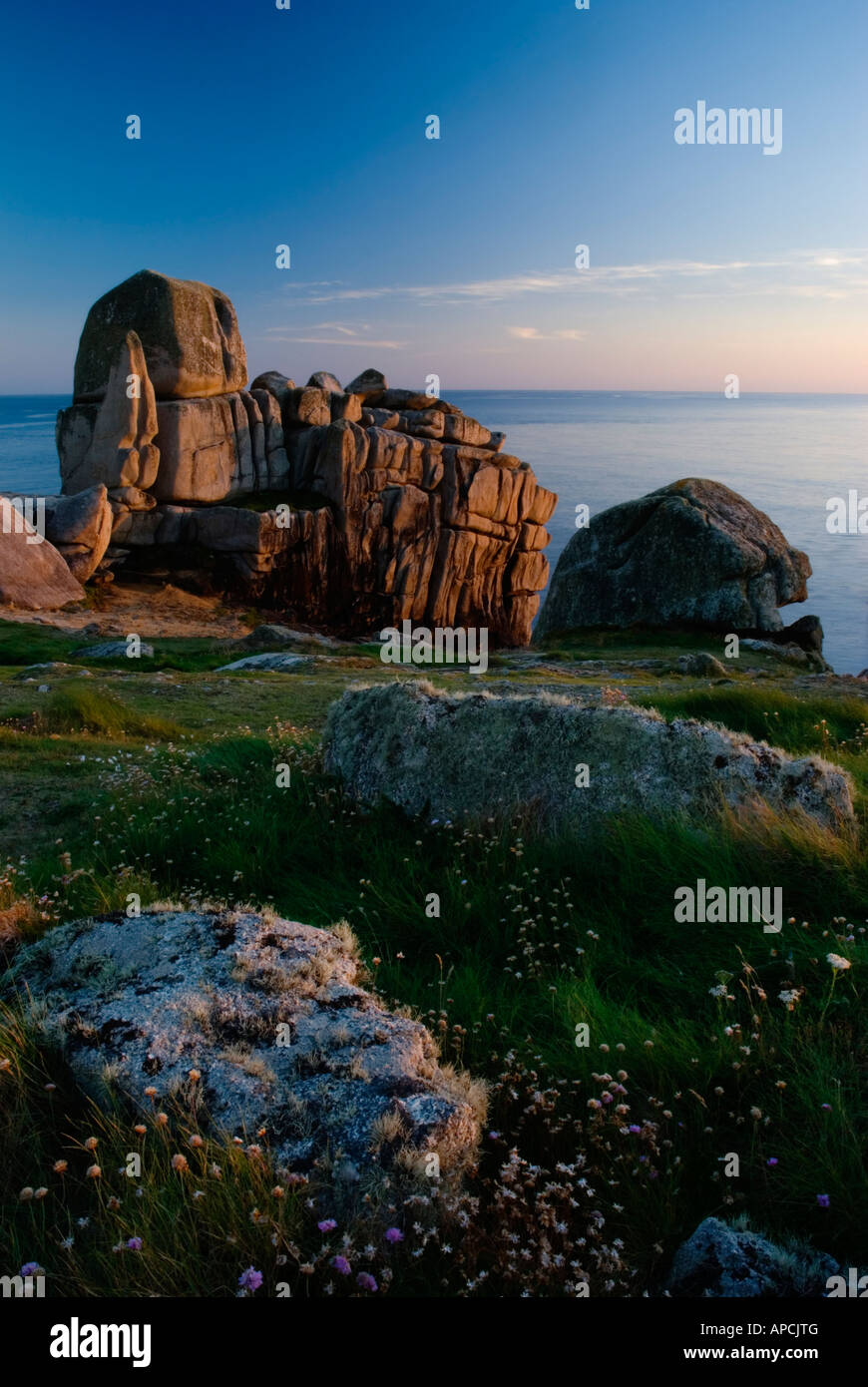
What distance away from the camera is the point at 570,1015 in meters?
3.96

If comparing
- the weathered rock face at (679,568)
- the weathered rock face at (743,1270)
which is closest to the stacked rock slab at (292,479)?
the weathered rock face at (679,568)

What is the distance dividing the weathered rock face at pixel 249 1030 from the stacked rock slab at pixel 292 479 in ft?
119

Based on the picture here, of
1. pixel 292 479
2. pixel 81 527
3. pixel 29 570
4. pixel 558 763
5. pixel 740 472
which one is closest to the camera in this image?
pixel 558 763

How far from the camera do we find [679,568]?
3186 centimetres

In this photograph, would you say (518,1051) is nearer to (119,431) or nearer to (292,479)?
(119,431)

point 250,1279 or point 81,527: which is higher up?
point 81,527

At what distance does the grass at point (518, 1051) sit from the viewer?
9.08ft

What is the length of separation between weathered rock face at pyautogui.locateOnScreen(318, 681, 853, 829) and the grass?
1.02ft

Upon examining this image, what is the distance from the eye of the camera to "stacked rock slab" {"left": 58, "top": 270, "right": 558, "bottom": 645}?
38.8m

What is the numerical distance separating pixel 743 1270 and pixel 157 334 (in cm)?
4254

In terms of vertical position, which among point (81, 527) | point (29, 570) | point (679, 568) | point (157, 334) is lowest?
point (679, 568)

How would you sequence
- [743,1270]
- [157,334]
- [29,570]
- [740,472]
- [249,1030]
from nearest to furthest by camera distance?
[743,1270]
[249,1030]
[29,570]
[157,334]
[740,472]

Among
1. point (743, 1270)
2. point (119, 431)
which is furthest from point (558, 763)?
point (119, 431)
